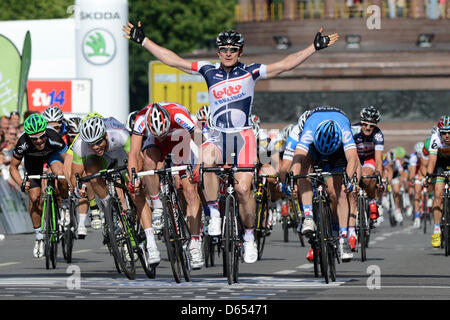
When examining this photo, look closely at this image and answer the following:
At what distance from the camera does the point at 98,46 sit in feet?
154

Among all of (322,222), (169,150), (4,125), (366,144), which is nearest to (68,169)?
(169,150)

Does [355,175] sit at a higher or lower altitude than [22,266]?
higher

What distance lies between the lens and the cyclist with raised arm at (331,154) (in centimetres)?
1405

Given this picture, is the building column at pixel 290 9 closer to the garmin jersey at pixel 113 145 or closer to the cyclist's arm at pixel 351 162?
the garmin jersey at pixel 113 145

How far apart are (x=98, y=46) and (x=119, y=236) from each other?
33.7m

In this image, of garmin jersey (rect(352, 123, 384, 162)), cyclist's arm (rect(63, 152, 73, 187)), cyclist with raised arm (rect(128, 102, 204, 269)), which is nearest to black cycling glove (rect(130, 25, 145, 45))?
cyclist with raised arm (rect(128, 102, 204, 269))

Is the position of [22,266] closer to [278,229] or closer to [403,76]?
[278,229]

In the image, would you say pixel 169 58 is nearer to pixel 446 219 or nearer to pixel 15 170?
pixel 15 170

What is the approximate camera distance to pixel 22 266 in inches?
673

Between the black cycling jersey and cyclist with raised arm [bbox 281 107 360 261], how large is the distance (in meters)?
4.38

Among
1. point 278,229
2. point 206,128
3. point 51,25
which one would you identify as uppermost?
point 51,25

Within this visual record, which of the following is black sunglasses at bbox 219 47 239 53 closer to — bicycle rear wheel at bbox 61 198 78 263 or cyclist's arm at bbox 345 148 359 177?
cyclist's arm at bbox 345 148 359 177
